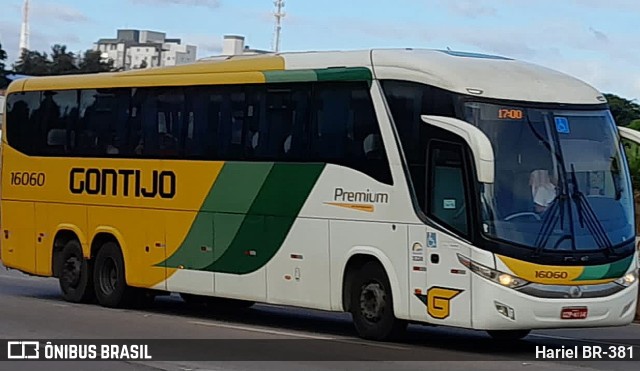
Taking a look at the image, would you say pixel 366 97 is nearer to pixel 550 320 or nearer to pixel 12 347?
pixel 550 320

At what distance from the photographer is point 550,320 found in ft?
48.5

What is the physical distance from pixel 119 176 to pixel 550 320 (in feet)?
27.4

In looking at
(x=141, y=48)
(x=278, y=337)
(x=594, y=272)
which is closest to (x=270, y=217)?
(x=278, y=337)

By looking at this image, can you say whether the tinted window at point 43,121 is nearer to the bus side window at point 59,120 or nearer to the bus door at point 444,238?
the bus side window at point 59,120

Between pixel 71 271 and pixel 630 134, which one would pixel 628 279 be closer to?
pixel 630 134

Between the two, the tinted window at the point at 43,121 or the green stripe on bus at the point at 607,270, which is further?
the tinted window at the point at 43,121

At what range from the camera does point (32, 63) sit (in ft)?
319

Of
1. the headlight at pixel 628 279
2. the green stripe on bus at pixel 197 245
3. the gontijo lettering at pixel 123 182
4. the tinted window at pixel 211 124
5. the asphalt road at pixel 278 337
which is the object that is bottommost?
the asphalt road at pixel 278 337

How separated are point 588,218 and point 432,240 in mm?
1815

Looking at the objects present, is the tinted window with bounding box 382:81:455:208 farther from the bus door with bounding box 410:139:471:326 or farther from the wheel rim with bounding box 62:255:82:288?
the wheel rim with bounding box 62:255:82:288

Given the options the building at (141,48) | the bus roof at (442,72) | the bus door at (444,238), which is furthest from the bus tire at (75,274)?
the building at (141,48)

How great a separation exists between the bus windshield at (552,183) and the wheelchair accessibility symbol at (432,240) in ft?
2.50

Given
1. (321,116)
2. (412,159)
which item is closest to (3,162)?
(321,116)

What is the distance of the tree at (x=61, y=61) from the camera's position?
91938 millimetres
